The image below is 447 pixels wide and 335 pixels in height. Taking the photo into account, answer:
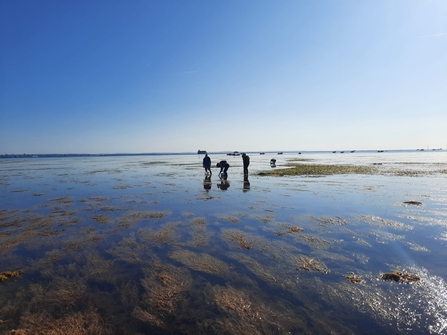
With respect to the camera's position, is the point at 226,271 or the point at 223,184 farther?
the point at 223,184

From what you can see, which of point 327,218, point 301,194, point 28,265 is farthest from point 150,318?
point 301,194

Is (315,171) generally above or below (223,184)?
above

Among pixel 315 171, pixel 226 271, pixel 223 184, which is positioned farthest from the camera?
pixel 315 171

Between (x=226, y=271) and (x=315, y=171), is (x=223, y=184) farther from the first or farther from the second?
(x=315, y=171)

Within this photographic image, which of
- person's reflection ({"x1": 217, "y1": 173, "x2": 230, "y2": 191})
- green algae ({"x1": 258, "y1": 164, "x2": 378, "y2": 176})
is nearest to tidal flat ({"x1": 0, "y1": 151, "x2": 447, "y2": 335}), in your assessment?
person's reflection ({"x1": 217, "y1": 173, "x2": 230, "y2": 191})

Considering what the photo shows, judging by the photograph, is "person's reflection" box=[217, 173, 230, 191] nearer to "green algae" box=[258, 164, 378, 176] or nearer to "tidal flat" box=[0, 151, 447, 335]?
"green algae" box=[258, 164, 378, 176]

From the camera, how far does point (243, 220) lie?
39.2 feet

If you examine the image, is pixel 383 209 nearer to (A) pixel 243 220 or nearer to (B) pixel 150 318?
(A) pixel 243 220

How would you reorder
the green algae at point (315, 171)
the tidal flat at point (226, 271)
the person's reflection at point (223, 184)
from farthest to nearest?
1. the green algae at point (315, 171)
2. the person's reflection at point (223, 184)
3. the tidal flat at point (226, 271)

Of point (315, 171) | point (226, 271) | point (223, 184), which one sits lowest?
point (226, 271)

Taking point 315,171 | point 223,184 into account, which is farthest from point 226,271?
point 315,171

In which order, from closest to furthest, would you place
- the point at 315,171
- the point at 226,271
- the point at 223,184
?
1. the point at 226,271
2. the point at 223,184
3. the point at 315,171

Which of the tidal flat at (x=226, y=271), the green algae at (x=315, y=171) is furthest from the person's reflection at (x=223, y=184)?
the tidal flat at (x=226, y=271)

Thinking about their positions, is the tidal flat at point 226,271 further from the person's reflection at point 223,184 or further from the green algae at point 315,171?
the green algae at point 315,171
